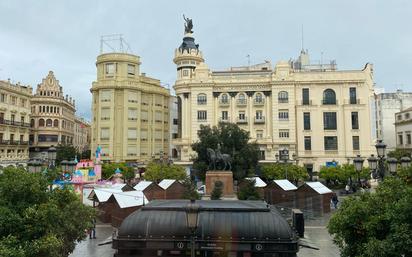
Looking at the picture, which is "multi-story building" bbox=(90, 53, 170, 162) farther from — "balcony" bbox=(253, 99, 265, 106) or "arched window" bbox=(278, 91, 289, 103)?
"arched window" bbox=(278, 91, 289, 103)

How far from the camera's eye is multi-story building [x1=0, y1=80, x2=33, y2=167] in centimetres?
5512

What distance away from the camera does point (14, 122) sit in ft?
190

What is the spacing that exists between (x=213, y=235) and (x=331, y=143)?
51.7 m

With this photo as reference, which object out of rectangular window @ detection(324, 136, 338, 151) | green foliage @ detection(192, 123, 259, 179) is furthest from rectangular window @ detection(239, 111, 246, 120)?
rectangular window @ detection(324, 136, 338, 151)

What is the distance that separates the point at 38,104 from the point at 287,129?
Result: 44333 millimetres

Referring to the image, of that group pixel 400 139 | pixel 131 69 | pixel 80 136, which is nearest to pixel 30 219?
pixel 131 69

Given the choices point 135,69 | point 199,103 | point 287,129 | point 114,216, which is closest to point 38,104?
point 135,69

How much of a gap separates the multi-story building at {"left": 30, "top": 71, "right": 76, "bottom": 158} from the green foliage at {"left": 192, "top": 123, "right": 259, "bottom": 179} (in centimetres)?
3166

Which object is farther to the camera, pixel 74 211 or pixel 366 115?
pixel 366 115

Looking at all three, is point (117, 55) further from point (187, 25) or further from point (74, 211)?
point (74, 211)

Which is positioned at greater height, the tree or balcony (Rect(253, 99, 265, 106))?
balcony (Rect(253, 99, 265, 106))

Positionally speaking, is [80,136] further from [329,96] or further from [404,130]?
[404,130]

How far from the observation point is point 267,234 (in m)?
14.3

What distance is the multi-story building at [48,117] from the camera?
68.4m
